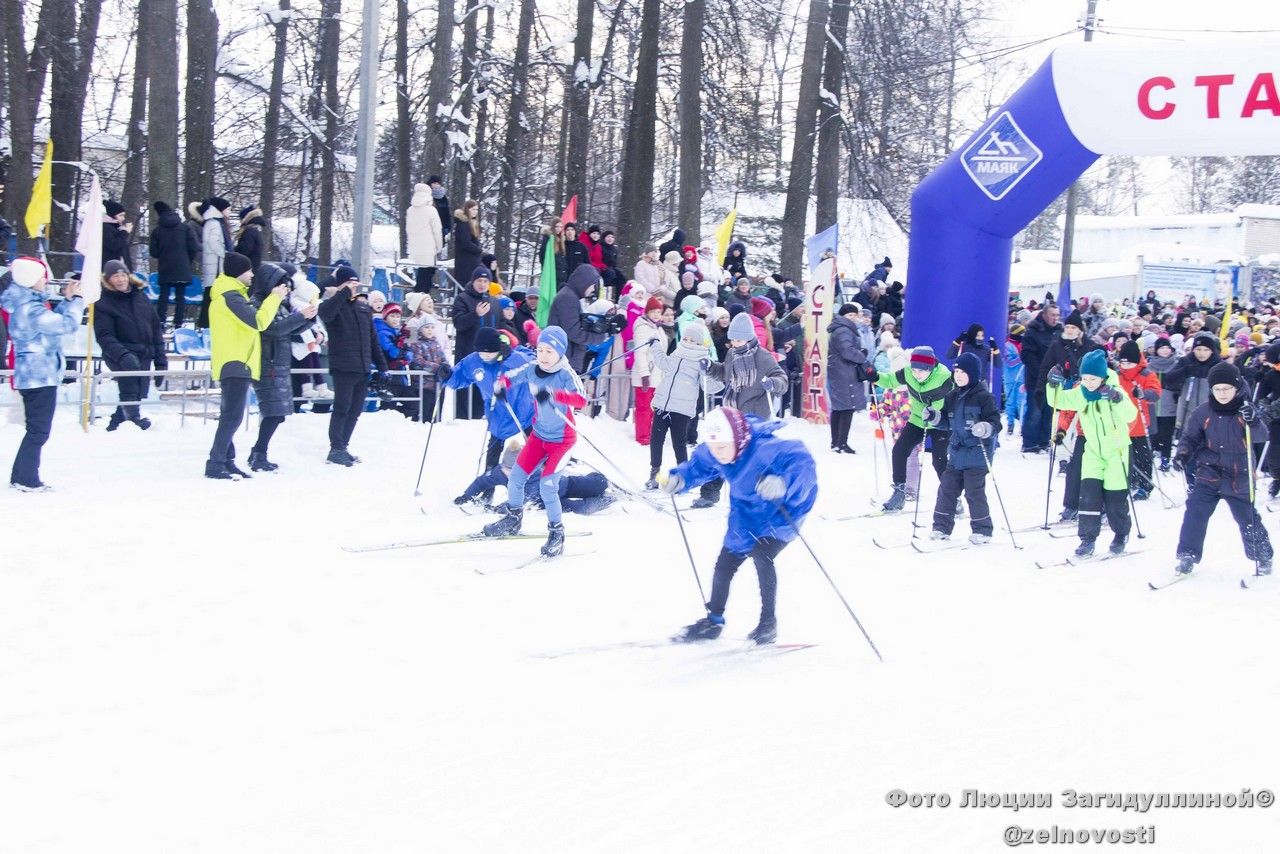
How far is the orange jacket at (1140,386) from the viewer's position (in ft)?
42.9

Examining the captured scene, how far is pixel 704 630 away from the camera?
7.08 meters

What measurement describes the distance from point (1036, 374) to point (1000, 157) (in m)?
3.49

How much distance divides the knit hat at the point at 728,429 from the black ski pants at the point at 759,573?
504 millimetres

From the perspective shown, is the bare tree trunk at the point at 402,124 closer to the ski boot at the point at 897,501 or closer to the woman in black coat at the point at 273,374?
the woman in black coat at the point at 273,374

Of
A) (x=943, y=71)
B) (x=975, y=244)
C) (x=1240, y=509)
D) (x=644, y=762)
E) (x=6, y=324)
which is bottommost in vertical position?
(x=644, y=762)

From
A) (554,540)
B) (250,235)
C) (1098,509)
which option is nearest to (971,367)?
(1098,509)

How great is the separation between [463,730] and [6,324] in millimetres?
7569

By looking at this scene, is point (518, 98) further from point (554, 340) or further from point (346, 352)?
point (554, 340)

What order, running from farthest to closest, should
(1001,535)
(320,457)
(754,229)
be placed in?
(754,229) < (320,457) < (1001,535)

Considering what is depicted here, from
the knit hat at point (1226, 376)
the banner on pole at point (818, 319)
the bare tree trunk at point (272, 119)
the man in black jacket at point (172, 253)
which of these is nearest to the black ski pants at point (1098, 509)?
the knit hat at point (1226, 376)

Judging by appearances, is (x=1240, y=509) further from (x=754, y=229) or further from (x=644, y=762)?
(x=754, y=229)

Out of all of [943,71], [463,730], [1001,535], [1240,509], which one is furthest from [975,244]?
[463,730]

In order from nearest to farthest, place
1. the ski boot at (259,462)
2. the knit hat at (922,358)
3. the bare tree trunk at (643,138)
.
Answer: the knit hat at (922,358)
the ski boot at (259,462)
the bare tree trunk at (643,138)

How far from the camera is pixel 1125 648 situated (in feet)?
24.0
